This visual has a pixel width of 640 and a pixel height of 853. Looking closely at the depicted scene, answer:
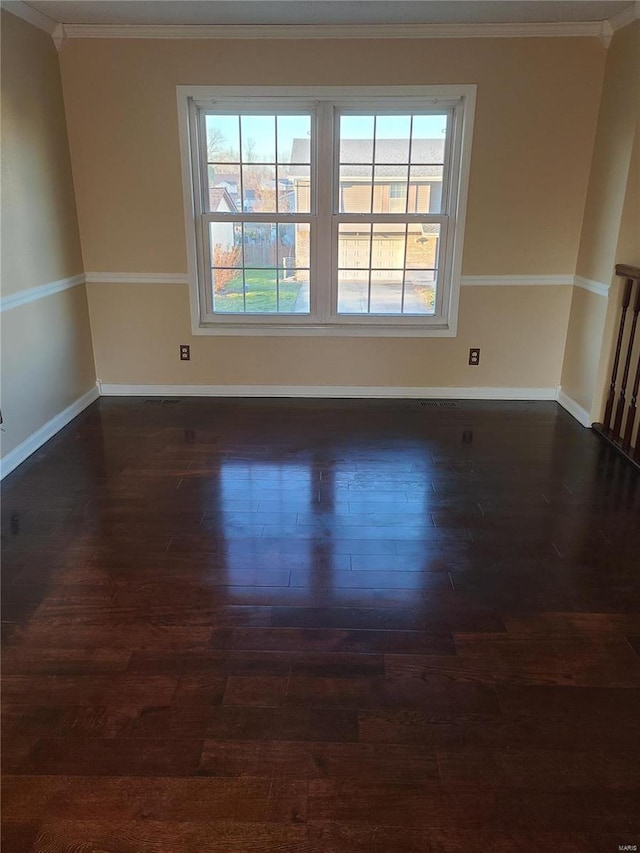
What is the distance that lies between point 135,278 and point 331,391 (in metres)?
1.63

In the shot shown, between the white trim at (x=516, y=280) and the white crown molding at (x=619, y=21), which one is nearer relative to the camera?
the white crown molding at (x=619, y=21)

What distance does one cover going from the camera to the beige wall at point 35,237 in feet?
10.5

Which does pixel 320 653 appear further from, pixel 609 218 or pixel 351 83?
pixel 351 83

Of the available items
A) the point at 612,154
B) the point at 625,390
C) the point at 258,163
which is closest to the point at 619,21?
the point at 612,154

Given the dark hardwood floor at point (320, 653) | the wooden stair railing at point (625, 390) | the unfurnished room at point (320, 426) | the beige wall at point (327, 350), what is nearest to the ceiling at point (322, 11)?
the unfurnished room at point (320, 426)

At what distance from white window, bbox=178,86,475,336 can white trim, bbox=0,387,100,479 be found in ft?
3.06

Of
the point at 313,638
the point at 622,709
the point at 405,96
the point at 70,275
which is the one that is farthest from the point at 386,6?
the point at 622,709

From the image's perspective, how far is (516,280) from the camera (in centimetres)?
414

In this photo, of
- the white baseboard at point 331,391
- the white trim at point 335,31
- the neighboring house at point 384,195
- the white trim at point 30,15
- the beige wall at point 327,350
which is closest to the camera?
the white trim at point 30,15

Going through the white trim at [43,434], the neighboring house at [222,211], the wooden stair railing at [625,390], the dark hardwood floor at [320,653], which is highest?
the neighboring house at [222,211]

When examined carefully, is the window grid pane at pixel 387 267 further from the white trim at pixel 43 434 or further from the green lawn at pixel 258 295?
the white trim at pixel 43 434

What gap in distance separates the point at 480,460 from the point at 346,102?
97.2 inches

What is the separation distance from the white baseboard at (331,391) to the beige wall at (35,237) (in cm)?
52

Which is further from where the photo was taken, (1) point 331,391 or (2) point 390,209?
(1) point 331,391
